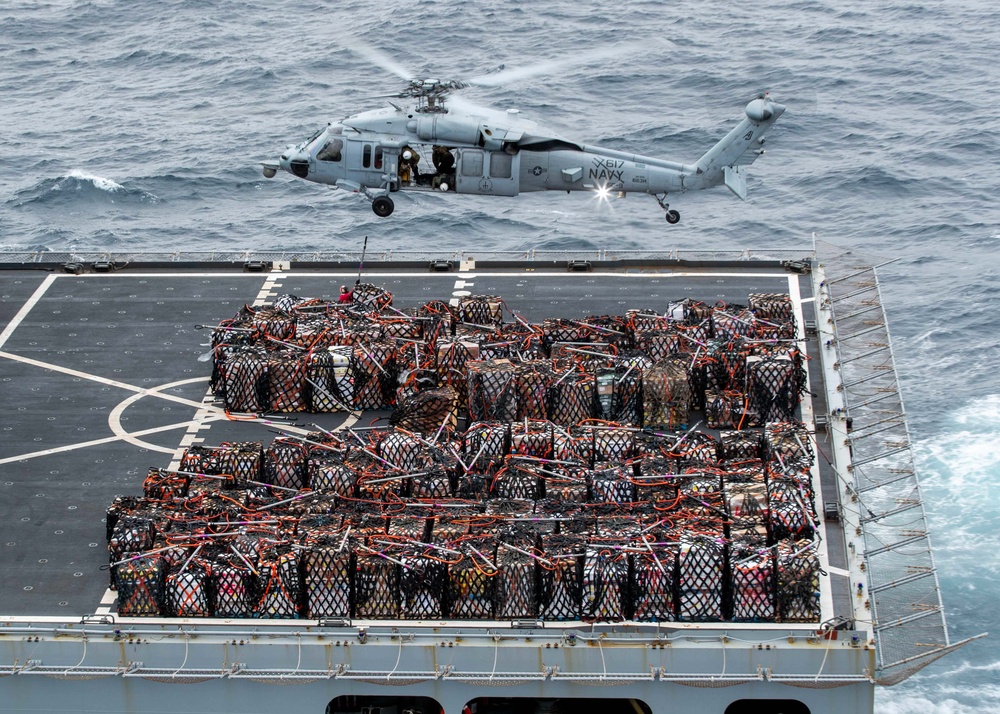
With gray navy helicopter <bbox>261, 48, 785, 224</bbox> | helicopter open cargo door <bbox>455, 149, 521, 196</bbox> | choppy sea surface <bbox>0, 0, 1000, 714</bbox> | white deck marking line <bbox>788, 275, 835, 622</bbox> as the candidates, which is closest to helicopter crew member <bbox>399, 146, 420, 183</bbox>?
gray navy helicopter <bbox>261, 48, 785, 224</bbox>

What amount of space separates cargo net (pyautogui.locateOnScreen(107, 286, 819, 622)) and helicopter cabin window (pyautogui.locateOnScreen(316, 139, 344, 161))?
5.56 meters

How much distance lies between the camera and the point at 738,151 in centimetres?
5309

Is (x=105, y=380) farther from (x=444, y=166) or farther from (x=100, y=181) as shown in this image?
(x=100, y=181)

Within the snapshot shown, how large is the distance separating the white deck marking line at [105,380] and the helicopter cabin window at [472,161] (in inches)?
466

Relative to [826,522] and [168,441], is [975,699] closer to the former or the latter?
[826,522]

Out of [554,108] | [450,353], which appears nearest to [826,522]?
[450,353]

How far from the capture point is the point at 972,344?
226 ft

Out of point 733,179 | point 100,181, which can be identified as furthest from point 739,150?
point 100,181

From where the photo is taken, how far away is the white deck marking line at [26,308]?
2074 inches

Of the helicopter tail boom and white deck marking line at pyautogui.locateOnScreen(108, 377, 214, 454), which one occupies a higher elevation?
the helicopter tail boom

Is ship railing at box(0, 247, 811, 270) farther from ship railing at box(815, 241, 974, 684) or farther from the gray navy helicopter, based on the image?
the gray navy helicopter

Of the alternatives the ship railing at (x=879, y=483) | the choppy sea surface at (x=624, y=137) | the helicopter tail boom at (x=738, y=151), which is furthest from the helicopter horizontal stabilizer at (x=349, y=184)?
the ship railing at (x=879, y=483)

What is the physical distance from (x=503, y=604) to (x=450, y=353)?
11468 mm

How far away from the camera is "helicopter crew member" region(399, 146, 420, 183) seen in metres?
53.3
